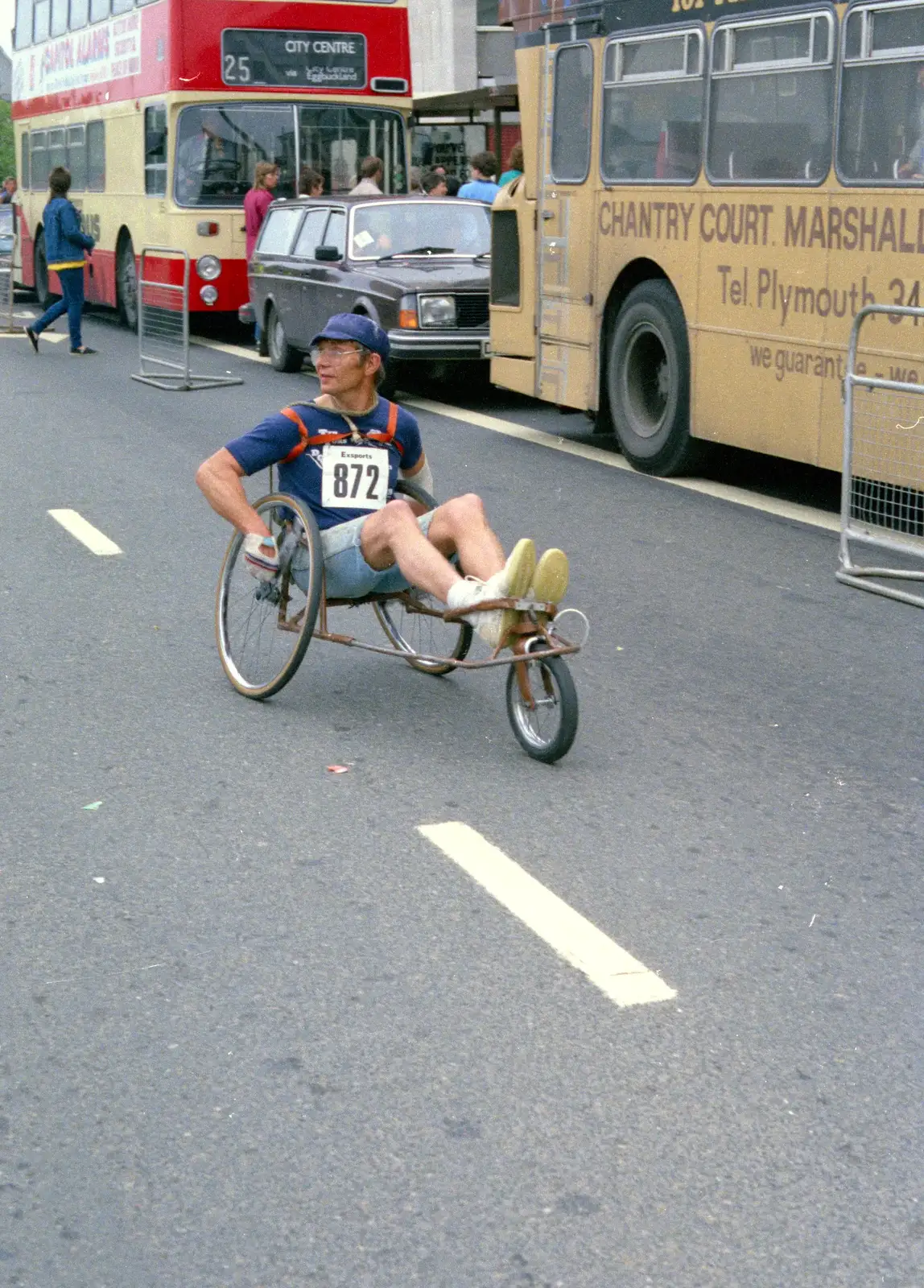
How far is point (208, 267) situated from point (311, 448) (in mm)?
14564

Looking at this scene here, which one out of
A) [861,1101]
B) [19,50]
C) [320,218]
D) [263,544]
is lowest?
[861,1101]

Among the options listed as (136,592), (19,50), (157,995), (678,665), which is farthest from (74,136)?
(157,995)

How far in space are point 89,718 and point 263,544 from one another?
0.79 m

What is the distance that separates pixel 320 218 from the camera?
16.7 meters

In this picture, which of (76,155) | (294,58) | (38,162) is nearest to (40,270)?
(38,162)

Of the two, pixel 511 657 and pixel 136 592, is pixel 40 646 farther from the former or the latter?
pixel 511 657

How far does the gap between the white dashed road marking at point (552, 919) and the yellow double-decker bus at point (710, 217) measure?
15.7 ft

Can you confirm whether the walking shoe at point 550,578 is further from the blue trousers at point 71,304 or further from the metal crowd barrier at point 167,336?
the blue trousers at point 71,304

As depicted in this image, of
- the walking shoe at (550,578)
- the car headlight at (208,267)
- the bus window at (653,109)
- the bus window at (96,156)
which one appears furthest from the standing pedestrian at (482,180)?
the walking shoe at (550,578)

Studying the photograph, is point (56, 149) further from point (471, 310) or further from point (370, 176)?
point (471, 310)

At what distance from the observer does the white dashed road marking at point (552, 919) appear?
4086 millimetres

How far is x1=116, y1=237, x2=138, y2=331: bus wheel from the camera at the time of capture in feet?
74.4

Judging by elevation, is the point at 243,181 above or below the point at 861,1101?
above

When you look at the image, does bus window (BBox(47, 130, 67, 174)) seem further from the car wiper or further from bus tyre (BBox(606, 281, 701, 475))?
bus tyre (BBox(606, 281, 701, 475))
